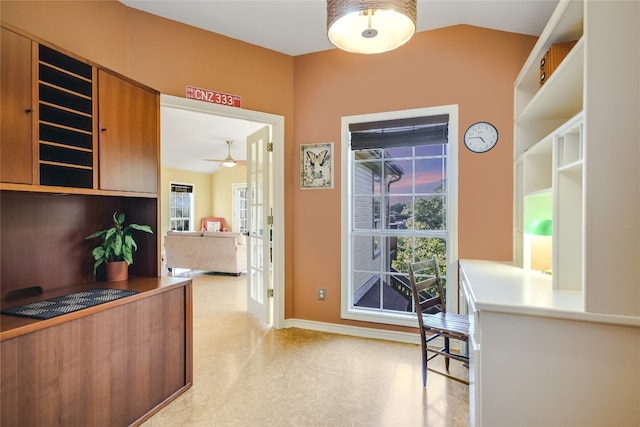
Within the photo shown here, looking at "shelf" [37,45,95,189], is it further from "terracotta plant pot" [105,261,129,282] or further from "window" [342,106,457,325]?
"window" [342,106,457,325]

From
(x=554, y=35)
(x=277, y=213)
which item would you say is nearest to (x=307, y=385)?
(x=277, y=213)

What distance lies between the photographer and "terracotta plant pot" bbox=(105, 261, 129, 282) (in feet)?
6.89

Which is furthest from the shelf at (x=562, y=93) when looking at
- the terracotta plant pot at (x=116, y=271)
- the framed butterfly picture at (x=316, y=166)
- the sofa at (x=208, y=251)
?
the sofa at (x=208, y=251)

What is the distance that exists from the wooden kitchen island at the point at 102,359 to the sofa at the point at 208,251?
11.3ft

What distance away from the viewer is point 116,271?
211 centimetres

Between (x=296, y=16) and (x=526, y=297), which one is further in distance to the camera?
(x=296, y=16)

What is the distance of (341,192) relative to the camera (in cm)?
318

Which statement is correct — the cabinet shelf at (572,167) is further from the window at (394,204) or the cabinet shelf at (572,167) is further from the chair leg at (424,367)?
the chair leg at (424,367)

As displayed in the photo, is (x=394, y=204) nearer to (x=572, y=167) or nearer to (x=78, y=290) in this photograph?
(x=572, y=167)

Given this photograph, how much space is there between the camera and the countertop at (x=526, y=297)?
50.6 inches

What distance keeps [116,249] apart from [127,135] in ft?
2.34

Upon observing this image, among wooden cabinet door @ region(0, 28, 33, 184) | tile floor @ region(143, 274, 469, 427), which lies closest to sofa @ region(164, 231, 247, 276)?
tile floor @ region(143, 274, 469, 427)

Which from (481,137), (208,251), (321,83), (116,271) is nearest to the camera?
(116,271)

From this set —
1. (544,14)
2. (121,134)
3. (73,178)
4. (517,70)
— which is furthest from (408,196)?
(73,178)
